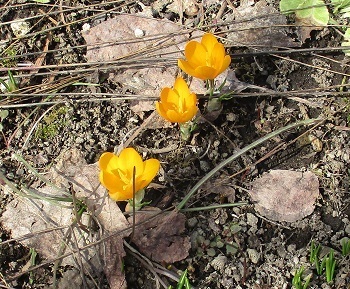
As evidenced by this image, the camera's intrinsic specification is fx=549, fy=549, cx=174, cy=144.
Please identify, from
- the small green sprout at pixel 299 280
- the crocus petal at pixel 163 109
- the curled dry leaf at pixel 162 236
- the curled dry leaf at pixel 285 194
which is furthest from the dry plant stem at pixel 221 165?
the small green sprout at pixel 299 280

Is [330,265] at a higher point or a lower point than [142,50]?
lower

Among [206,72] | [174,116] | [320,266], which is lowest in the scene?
[320,266]

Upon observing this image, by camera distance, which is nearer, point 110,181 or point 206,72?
point 110,181

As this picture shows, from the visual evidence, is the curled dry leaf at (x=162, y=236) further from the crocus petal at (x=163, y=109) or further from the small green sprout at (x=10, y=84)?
the small green sprout at (x=10, y=84)

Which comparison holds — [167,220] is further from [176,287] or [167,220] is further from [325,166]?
[325,166]

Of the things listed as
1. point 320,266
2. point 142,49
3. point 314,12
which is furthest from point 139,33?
point 320,266

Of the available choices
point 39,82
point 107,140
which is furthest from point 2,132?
point 107,140

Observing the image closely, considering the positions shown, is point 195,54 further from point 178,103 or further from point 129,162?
point 129,162
